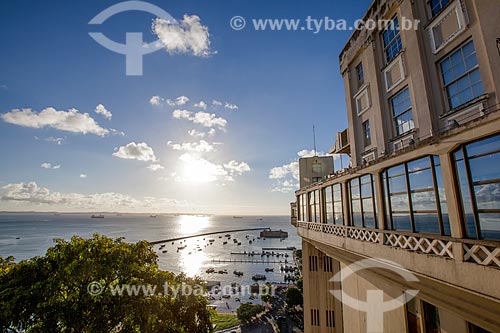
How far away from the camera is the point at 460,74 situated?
36.1 ft

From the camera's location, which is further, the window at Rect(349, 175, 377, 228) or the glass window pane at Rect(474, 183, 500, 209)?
the window at Rect(349, 175, 377, 228)

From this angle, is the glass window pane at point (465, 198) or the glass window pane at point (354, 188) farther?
the glass window pane at point (354, 188)

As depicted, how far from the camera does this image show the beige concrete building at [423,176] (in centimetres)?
664

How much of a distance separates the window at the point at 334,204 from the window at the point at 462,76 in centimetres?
720

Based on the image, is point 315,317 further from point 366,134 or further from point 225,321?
point 225,321

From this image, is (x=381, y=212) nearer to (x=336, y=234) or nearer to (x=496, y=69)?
(x=336, y=234)

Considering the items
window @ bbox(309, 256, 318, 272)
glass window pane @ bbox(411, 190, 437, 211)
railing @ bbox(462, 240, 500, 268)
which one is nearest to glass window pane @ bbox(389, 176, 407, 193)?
glass window pane @ bbox(411, 190, 437, 211)

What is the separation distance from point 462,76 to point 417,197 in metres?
6.59

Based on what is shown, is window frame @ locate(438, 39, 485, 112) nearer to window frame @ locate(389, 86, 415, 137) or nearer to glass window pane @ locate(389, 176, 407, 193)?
window frame @ locate(389, 86, 415, 137)

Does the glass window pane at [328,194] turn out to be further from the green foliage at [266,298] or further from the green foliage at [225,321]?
the green foliage at [266,298]

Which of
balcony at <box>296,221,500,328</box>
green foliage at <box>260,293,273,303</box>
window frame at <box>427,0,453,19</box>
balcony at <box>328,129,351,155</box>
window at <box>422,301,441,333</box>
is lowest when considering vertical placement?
green foliage at <box>260,293,273,303</box>

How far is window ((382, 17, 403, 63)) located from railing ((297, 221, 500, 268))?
11.5m

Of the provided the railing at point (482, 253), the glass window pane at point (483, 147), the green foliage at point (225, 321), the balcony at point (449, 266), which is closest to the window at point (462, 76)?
the glass window pane at point (483, 147)

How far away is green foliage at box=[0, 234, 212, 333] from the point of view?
9.30 metres
